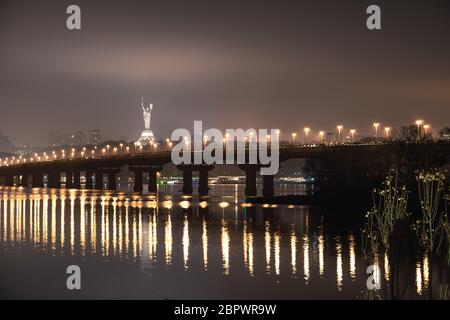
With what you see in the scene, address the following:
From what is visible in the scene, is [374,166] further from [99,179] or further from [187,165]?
[99,179]

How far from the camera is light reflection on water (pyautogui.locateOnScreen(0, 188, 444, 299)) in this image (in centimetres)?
4081

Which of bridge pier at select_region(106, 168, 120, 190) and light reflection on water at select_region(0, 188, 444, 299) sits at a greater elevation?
bridge pier at select_region(106, 168, 120, 190)

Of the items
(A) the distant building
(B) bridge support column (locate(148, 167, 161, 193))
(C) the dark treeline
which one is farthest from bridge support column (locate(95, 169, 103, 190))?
(A) the distant building

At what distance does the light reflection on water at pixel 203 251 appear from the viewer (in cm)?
4081

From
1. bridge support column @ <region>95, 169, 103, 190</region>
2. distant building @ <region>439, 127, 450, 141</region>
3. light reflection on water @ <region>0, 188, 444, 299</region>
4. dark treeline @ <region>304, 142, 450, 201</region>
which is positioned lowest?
light reflection on water @ <region>0, 188, 444, 299</region>

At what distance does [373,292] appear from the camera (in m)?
38.1

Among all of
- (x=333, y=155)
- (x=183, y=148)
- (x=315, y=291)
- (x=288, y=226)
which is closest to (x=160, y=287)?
Answer: (x=315, y=291)

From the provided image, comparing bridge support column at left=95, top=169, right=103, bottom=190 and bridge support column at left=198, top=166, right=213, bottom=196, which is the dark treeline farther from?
bridge support column at left=95, top=169, right=103, bottom=190

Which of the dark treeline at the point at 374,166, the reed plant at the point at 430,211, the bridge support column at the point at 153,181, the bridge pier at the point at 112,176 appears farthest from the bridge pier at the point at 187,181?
the reed plant at the point at 430,211

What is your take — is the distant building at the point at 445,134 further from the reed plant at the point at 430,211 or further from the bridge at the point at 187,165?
the reed plant at the point at 430,211

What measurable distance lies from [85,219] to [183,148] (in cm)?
7730

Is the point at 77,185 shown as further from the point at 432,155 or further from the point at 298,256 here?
the point at 298,256

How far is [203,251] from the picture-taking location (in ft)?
180

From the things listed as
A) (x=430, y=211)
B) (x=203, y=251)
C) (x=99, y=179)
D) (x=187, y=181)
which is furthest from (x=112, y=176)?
(x=430, y=211)
